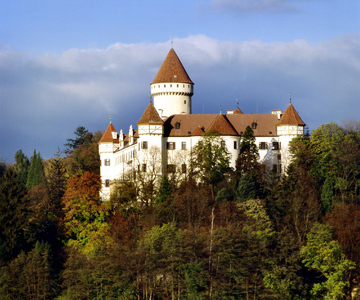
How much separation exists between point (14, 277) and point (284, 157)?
27.5m

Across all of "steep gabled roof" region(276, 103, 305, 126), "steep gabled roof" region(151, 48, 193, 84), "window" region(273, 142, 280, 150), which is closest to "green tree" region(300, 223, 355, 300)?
"window" region(273, 142, 280, 150)

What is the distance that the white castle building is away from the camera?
262 feet

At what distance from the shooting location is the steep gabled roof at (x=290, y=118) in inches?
3238

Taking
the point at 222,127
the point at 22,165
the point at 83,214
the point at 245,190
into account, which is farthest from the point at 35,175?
the point at 245,190

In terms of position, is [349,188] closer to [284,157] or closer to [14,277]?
[284,157]

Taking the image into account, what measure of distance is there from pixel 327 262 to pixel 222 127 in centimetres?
2060

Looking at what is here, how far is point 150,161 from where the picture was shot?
78875 mm

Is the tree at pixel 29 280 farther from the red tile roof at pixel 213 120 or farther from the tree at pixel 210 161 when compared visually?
the red tile roof at pixel 213 120

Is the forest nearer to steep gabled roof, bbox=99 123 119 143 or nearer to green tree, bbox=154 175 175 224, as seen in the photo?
green tree, bbox=154 175 175 224

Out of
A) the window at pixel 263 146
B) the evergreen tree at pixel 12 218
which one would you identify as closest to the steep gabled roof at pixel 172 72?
the window at pixel 263 146

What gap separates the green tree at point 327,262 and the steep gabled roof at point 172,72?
26.5 m

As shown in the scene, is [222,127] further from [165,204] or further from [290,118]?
[165,204]

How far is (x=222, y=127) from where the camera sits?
80.8 m

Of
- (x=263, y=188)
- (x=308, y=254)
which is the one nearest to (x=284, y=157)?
(x=263, y=188)
